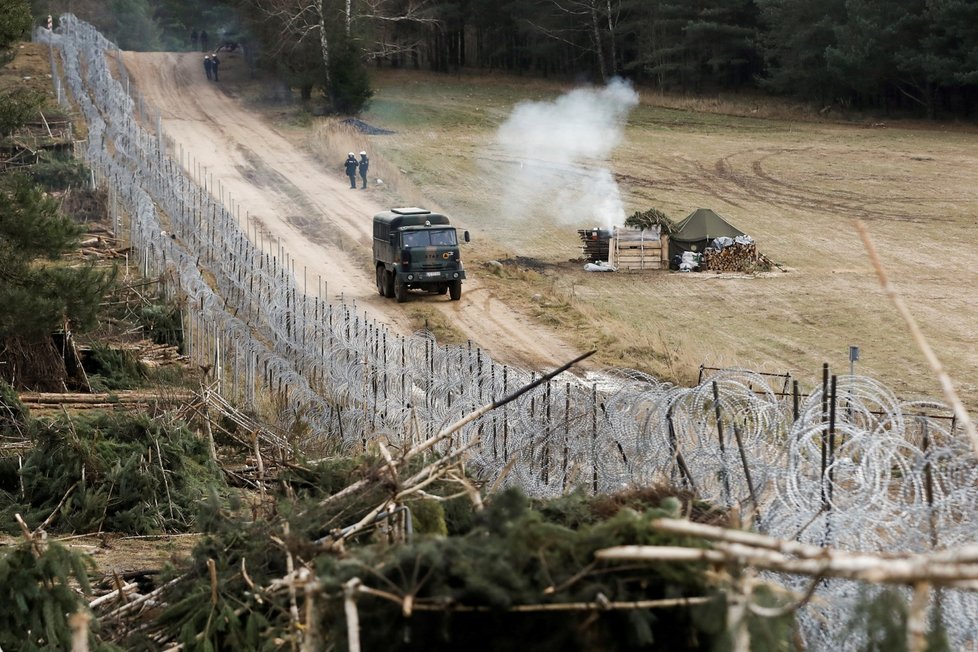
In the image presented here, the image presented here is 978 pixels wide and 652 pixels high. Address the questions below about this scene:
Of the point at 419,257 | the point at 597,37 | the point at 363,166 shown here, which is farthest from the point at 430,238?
the point at 597,37

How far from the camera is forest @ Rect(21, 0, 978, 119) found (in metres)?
61.3

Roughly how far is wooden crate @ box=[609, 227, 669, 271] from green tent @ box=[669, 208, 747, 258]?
1.19 feet

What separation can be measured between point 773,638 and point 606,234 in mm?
Answer: 34257

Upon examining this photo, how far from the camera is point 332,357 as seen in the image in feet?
63.2

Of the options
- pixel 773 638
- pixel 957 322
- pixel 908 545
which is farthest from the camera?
pixel 957 322

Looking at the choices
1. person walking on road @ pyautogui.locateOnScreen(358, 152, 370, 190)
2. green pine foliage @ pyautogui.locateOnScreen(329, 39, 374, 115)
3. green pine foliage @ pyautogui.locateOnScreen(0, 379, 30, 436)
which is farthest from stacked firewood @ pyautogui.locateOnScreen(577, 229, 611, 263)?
green pine foliage @ pyautogui.locateOnScreen(329, 39, 374, 115)

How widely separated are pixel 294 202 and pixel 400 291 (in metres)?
14.5

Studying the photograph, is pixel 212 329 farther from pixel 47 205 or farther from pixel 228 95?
pixel 228 95

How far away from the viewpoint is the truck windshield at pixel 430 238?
110 ft

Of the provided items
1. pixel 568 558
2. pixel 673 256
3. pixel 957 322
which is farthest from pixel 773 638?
pixel 673 256

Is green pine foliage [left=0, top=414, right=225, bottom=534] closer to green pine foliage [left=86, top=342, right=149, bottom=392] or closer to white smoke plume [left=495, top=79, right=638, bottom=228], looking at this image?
green pine foliage [left=86, top=342, right=149, bottom=392]

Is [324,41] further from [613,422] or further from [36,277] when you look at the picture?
[613,422]

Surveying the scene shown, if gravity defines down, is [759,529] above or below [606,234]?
above

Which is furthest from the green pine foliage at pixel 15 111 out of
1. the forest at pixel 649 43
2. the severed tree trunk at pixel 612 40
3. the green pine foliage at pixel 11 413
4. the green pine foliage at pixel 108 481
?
the severed tree trunk at pixel 612 40
